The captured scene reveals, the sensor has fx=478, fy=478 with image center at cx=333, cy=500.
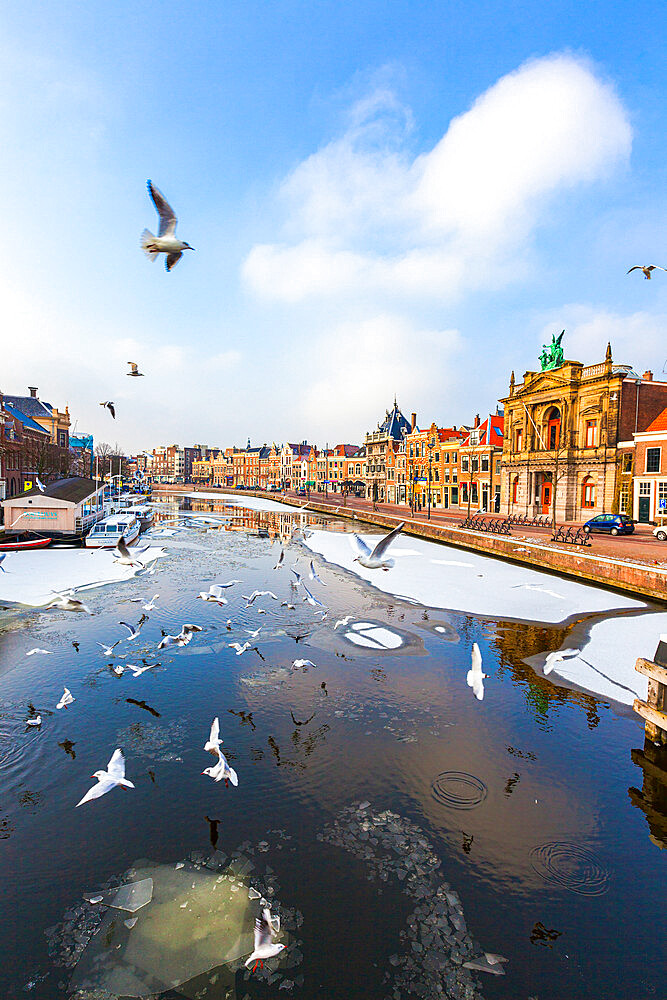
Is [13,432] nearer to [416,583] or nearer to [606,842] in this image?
[416,583]

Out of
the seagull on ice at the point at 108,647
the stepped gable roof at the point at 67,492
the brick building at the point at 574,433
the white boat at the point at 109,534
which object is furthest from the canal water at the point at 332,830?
the brick building at the point at 574,433

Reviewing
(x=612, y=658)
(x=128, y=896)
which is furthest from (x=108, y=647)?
(x=612, y=658)

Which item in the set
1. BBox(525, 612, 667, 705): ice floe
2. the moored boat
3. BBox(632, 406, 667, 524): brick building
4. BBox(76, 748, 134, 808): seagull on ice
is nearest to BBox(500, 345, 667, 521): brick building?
BBox(632, 406, 667, 524): brick building

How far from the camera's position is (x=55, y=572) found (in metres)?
29.0

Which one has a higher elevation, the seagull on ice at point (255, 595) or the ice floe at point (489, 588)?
the seagull on ice at point (255, 595)

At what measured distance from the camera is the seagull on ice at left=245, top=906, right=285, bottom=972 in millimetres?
5957

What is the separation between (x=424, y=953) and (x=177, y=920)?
3.33 meters

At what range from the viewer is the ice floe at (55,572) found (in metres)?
23.7

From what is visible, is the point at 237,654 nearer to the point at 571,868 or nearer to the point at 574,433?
the point at 571,868

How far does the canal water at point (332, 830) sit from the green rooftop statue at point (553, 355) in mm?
51461

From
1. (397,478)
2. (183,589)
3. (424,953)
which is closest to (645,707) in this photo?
(424,953)

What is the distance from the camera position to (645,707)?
423 inches

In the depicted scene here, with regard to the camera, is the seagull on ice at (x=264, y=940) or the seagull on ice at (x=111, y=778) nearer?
the seagull on ice at (x=264, y=940)

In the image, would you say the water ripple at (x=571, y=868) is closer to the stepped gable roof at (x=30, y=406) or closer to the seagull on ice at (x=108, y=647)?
the seagull on ice at (x=108, y=647)
